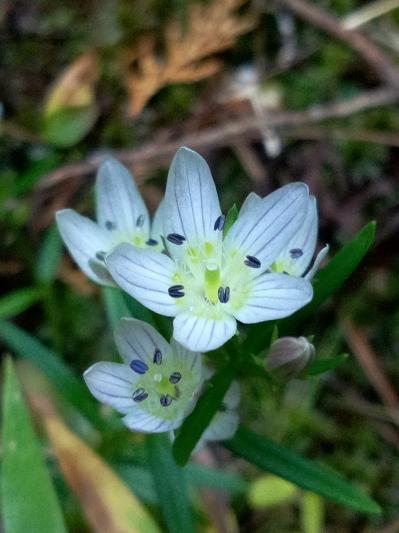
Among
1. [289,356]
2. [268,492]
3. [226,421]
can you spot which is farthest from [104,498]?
[289,356]

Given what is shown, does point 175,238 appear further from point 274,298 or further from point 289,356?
point 289,356

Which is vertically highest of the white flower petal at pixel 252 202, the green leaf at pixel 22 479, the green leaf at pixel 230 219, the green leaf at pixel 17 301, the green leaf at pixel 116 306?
the white flower petal at pixel 252 202

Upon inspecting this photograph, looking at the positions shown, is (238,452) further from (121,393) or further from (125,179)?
(125,179)

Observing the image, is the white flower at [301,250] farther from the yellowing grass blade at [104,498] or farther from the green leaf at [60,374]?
the yellowing grass blade at [104,498]

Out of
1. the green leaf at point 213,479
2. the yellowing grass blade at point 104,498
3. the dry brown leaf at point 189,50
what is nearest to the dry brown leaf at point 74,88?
the dry brown leaf at point 189,50

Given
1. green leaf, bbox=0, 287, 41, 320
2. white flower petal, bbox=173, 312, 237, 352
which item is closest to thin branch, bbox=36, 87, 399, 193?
green leaf, bbox=0, 287, 41, 320
